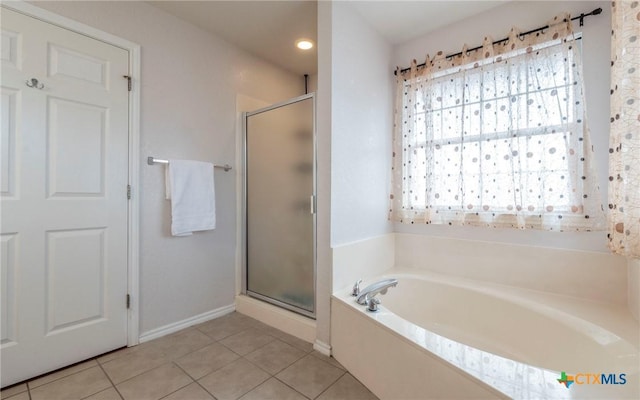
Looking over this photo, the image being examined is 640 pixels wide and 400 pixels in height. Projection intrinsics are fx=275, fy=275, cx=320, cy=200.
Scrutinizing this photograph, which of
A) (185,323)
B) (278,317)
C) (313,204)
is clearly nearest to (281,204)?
(313,204)

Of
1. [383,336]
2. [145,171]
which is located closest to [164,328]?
[145,171]

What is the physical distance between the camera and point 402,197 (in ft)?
7.61

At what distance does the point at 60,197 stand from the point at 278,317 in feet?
5.19

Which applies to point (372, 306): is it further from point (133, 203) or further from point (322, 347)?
point (133, 203)

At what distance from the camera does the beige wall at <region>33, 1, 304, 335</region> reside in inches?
74.5

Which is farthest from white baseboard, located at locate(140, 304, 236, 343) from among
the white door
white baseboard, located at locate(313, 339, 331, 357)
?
white baseboard, located at locate(313, 339, 331, 357)

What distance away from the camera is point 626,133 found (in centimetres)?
114

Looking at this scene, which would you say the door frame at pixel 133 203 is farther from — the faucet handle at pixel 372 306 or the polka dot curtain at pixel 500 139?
the polka dot curtain at pixel 500 139

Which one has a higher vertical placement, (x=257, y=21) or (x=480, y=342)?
(x=257, y=21)

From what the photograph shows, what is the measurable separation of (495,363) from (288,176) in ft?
5.44

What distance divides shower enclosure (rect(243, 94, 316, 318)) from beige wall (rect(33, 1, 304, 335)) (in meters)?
0.18

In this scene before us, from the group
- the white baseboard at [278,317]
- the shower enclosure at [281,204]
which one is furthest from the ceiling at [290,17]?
the white baseboard at [278,317]

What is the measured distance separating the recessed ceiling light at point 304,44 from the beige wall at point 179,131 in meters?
0.47

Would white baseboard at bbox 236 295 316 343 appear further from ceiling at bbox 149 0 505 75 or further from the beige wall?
ceiling at bbox 149 0 505 75
